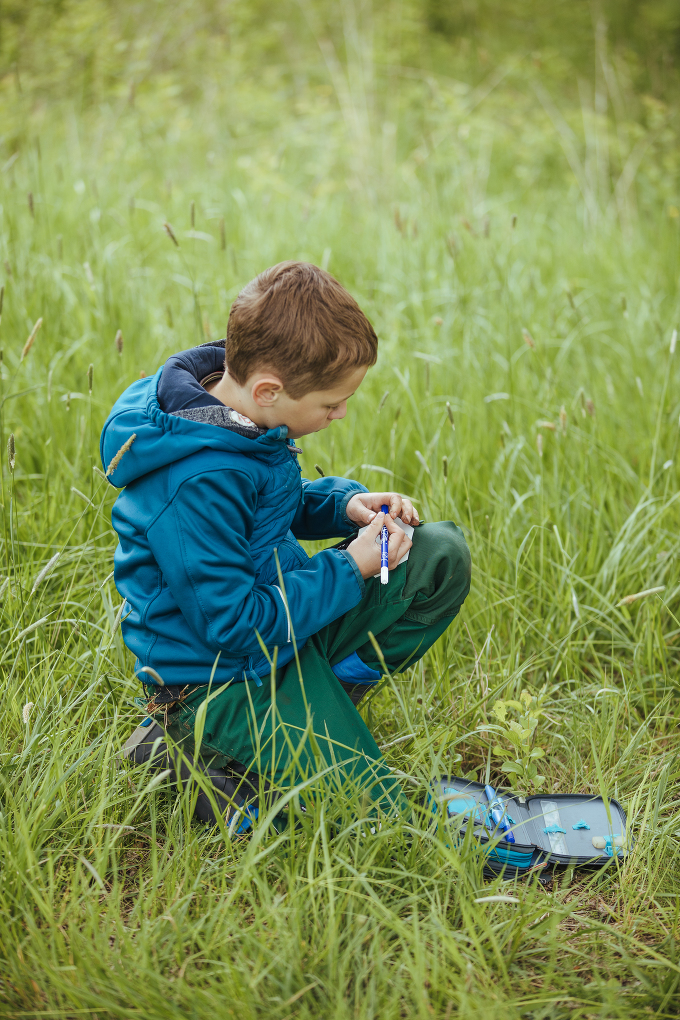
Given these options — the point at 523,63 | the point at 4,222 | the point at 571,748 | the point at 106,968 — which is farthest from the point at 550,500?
the point at 523,63

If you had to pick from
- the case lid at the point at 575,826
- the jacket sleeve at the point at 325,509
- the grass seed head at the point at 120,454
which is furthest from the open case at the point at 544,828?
the grass seed head at the point at 120,454

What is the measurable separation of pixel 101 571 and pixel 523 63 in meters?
7.67

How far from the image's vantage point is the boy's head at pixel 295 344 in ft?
4.45

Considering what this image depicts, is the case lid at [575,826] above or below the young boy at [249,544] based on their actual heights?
below

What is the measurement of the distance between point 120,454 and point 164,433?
87 millimetres

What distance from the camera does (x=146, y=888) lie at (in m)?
1.37

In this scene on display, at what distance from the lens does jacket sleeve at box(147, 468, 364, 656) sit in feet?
4.31

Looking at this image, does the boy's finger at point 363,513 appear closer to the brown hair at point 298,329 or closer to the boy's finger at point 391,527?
the boy's finger at point 391,527

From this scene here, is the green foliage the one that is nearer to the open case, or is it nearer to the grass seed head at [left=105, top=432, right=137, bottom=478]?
the open case

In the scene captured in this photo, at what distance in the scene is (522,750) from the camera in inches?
67.1

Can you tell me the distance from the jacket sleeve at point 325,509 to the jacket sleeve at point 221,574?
33 centimetres

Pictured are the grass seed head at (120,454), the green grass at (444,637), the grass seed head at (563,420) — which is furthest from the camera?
the grass seed head at (563,420)

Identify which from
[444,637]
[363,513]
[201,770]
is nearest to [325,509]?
[363,513]

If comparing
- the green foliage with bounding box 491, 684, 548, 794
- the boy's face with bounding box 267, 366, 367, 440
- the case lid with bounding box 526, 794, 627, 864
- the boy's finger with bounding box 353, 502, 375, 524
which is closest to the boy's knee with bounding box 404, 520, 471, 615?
the boy's finger with bounding box 353, 502, 375, 524
